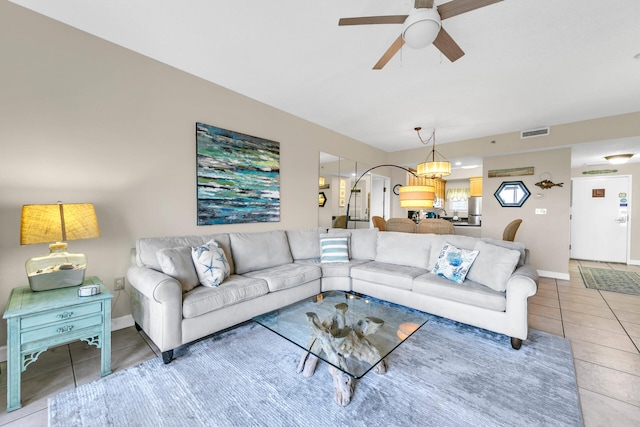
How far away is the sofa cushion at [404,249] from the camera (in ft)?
10.7

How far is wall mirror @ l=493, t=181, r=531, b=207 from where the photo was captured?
5.03 m

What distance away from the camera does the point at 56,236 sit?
71.6 inches

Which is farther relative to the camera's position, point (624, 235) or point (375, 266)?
point (624, 235)

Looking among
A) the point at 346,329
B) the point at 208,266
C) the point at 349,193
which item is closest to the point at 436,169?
the point at 349,193

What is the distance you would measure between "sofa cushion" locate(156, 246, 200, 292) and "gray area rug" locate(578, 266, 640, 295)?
225 inches

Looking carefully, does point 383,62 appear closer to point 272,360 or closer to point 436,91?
point 436,91

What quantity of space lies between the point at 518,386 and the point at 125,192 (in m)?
3.58

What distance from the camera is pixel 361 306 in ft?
7.46

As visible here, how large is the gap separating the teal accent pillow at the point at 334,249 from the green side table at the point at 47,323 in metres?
2.31

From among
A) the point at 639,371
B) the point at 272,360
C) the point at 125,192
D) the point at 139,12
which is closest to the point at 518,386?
the point at 639,371

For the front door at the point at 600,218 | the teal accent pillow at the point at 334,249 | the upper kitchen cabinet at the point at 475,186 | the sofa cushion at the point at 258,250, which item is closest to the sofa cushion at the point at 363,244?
the teal accent pillow at the point at 334,249

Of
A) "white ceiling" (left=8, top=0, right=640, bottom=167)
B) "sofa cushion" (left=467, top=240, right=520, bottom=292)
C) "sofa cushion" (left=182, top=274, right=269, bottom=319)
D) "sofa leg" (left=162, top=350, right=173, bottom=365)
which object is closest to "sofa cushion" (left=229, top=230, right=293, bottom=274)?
"sofa cushion" (left=182, top=274, right=269, bottom=319)

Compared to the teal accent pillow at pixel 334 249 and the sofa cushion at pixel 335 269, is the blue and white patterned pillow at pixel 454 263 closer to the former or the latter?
the sofa cushion at pixel 335 269

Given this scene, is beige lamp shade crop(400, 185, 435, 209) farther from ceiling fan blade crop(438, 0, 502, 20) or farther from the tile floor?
ceiling fan blade crop(438, 0, 502, 20)
